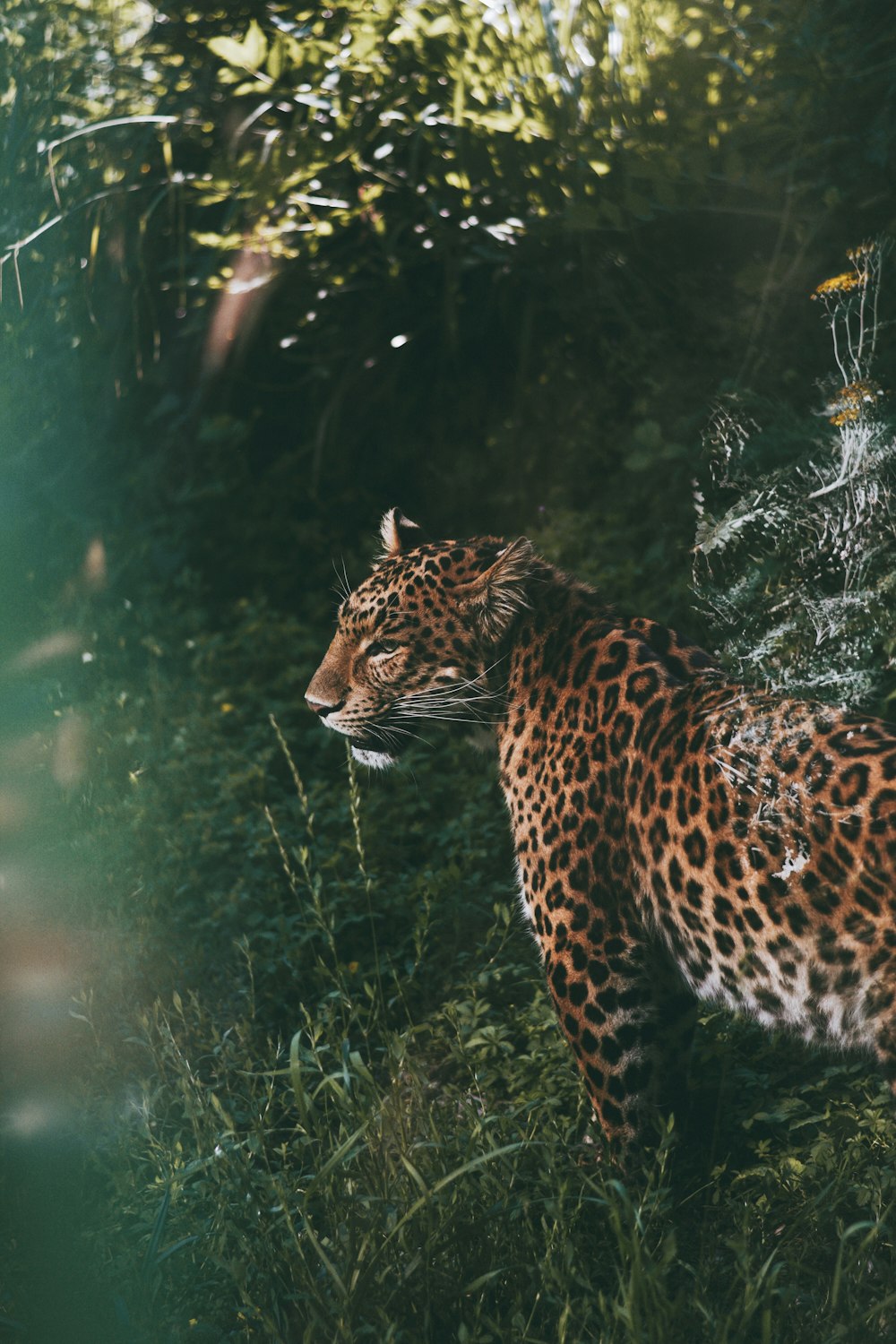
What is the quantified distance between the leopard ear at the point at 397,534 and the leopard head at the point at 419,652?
15cm

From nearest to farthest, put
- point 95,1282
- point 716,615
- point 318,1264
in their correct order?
point 318,1264 → point 95,1282 → point 716,615

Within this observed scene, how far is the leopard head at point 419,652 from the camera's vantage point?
361cm

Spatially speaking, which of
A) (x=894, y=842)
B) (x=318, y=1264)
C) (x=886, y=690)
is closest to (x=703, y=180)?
(x=886, y=690)

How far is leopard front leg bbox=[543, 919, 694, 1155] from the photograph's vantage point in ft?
9.98

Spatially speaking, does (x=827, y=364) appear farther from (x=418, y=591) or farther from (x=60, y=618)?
(x=60, y=618)

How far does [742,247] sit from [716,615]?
2.80m

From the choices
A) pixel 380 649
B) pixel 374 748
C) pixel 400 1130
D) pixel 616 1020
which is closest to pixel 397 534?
pixel 380 649

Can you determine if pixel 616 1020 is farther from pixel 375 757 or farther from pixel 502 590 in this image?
pixel 502 590

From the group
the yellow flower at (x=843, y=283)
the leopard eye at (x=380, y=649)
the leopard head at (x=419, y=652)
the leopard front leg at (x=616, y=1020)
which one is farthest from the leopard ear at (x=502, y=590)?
the yellow flower at (x=843, y=283)

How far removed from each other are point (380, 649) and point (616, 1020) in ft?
4.33

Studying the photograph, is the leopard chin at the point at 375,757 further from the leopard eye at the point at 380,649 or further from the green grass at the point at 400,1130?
the leopard eye at the point at 380,649

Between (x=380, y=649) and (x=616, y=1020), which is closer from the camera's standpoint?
(x=616, y=1020)

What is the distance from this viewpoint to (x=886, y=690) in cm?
397

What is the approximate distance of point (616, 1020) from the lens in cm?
305
